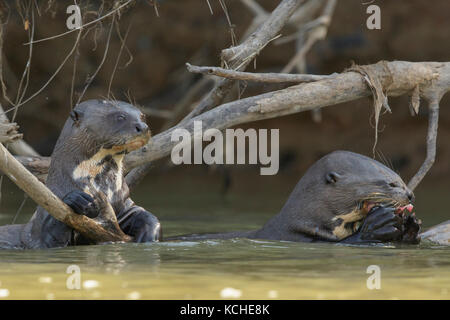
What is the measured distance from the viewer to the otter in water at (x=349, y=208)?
13.9ft

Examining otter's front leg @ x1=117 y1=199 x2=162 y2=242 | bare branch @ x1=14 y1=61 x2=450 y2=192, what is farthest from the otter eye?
otter's front leg @ x1=117 y1=199 x2=162 y2=242

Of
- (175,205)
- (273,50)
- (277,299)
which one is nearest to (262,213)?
(175,205)

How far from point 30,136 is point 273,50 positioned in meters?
3.19

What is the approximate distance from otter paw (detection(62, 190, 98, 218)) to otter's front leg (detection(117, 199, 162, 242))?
41 centimetres

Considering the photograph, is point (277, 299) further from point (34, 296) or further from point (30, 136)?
point (30, 136)

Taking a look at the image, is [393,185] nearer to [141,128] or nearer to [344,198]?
[344,198]

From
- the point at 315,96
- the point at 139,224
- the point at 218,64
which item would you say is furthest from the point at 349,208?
the point at 218,64

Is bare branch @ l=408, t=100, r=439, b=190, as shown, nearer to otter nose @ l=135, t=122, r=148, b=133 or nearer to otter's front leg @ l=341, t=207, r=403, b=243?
otter's front leg @ l=341, t=207, r=403, b=243

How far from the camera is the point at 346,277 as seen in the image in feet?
9.90

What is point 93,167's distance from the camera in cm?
413

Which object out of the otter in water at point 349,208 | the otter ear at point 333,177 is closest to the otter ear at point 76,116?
the otter in water at point 349,208

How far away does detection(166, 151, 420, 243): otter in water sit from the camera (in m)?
4.24

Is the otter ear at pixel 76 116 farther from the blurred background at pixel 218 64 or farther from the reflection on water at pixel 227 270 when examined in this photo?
the blurred background at pixel 218 64

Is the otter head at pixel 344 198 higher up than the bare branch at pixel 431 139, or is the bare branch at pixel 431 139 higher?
the bare branch at pixel 431 139
